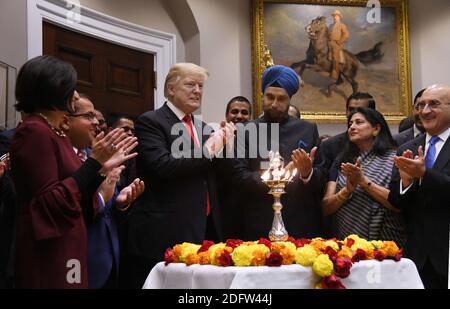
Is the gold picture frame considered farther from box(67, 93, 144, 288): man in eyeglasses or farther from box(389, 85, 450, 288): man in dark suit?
box(67, 93, 144, 288): man in eyeglasses

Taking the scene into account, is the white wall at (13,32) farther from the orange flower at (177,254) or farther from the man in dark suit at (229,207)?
the orange flower at (177,254)

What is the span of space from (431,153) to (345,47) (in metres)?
4.49

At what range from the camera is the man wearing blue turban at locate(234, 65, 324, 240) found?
4.06 m

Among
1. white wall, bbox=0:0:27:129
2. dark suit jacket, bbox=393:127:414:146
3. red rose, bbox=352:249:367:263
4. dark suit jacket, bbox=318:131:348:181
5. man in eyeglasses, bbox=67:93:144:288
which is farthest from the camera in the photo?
dark suit jacket, bbox=393:127:414:146

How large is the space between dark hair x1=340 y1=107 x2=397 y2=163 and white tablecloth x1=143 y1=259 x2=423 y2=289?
1.43 meters

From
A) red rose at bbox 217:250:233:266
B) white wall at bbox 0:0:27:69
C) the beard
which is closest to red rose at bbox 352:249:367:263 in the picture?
red rose at bbox 217:250:233:266

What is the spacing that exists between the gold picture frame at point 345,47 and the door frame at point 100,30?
1135 mm

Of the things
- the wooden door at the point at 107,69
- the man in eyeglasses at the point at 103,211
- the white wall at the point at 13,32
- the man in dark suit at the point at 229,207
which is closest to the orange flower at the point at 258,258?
the man in eyeglasses at the point at 103,211

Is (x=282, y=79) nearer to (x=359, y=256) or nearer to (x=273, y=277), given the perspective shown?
(x=359, y=256)

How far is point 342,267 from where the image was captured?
9.64ft
